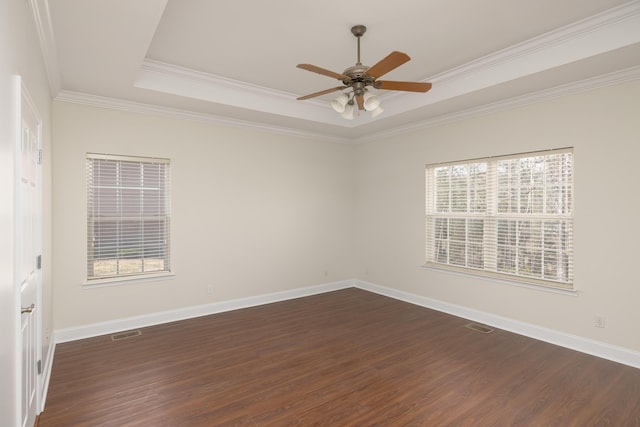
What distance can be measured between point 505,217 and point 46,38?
480 cm

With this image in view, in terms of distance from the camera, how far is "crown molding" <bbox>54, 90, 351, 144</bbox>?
3885 mm

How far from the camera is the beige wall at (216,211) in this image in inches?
154

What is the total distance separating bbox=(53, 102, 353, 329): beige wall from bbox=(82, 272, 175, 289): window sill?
0.05m

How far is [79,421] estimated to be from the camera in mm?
2406

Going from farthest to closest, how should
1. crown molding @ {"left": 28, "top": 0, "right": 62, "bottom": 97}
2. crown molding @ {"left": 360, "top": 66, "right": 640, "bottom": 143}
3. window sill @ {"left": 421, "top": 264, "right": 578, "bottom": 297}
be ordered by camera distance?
1. window sill @ {"left": 421, "top": 264, "right": 578, "bottom": 297}
2. crown molding @ {"left": 360, "top": 66, "right": 640, "bottom": 143}
3. crown molding @ {"left": 28, "top": 0, "right": 62, "bottom": 97}

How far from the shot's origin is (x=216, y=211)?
4867 mm

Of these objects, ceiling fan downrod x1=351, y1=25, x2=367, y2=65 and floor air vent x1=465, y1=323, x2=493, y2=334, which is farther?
floor air vent x1=465, y1=323, x2=493, y2=334

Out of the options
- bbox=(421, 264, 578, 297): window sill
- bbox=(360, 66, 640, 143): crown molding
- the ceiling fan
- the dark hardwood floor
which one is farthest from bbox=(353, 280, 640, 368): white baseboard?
the ceiling fan

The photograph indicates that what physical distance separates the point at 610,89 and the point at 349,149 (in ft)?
12.5

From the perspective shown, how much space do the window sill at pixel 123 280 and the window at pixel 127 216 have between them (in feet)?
0.18

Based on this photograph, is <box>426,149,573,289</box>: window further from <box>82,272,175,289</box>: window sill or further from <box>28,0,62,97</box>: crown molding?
<box>28,0,62,97</box>: crown molding

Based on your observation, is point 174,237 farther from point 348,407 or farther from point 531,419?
point 531,419

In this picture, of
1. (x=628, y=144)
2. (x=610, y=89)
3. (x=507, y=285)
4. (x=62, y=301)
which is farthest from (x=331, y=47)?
(x=62, y=301)

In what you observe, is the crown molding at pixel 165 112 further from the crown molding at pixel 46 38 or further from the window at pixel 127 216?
the window at pixel 127 216
